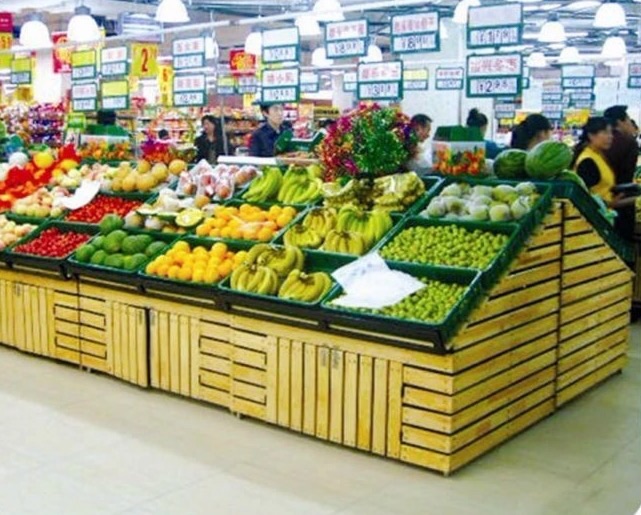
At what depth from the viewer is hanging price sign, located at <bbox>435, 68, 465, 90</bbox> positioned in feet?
50.3

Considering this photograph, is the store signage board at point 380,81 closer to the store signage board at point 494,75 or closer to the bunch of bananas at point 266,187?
the store signage board at point 494,75

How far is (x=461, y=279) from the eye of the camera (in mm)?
4816

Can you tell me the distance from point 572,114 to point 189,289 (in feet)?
74.8

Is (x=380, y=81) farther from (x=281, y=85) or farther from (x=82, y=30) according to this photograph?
(x=82, y=30)

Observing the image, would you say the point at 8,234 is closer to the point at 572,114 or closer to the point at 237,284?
the point at 237,284

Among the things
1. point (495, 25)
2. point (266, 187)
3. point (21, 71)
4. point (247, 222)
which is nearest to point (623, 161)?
point (495, 25)

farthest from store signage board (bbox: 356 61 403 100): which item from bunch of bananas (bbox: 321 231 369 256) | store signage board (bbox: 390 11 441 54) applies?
bunch of bananas (bbox: 321 231 369 256)

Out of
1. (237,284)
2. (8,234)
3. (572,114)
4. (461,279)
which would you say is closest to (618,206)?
(461,279)

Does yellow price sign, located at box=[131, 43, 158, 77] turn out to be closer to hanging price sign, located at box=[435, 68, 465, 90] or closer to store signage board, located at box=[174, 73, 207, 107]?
store signage board, located at box=[174, 73, 207, 107]

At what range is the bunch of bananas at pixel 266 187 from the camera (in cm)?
636

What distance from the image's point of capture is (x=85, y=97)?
1213 cm

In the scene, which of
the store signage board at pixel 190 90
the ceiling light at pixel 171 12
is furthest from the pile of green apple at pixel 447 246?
the store signage board at pixel 190 90

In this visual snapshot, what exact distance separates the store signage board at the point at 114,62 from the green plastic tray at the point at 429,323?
8153mm

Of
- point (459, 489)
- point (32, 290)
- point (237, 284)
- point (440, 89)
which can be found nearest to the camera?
point (459, 489)
